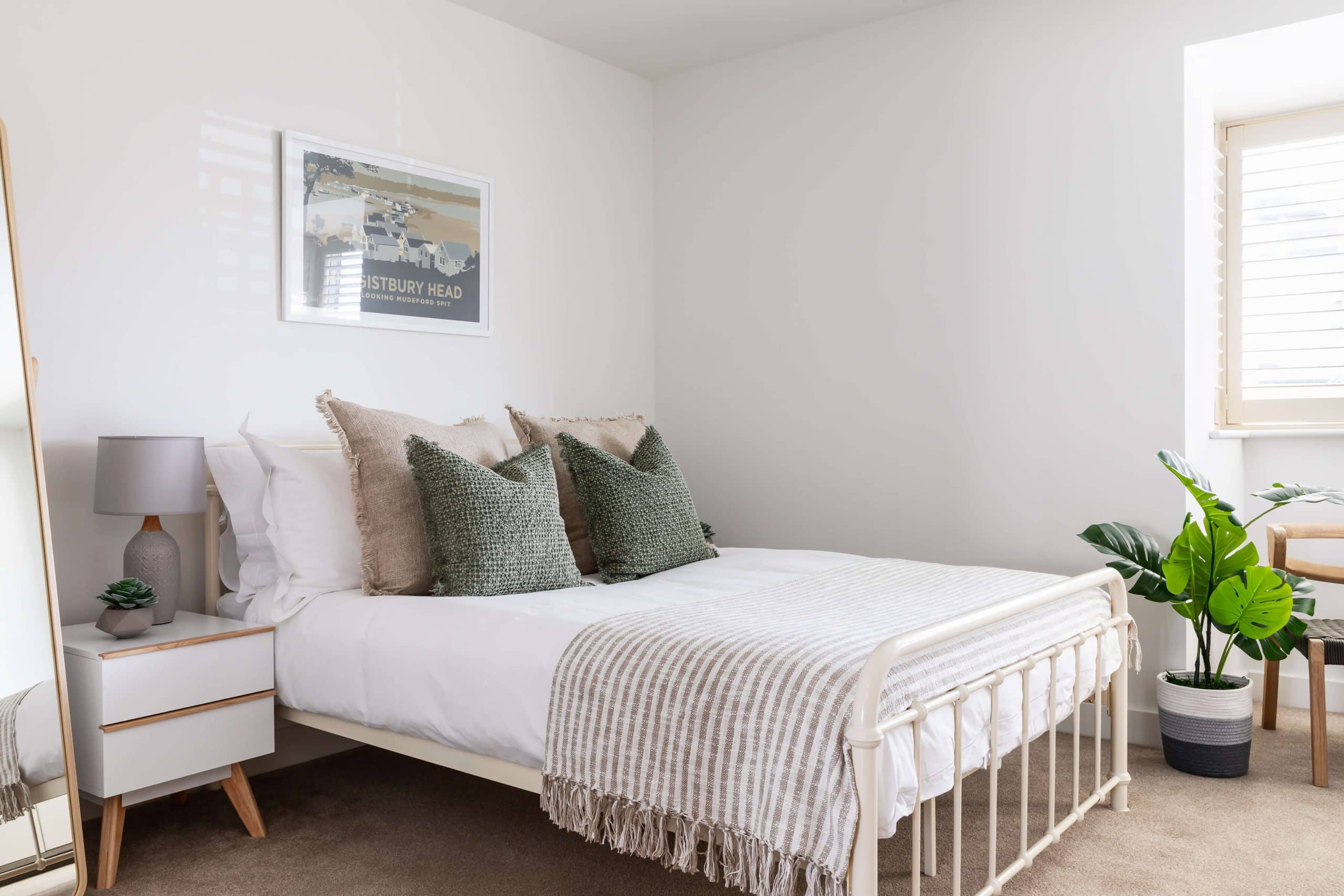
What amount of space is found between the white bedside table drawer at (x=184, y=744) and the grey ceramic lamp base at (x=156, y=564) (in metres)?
0.32

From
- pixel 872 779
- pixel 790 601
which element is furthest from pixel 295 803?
pixel 872 779

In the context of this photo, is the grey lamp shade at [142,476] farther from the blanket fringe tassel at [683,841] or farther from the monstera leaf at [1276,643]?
the monstera leaf at [1276,643]

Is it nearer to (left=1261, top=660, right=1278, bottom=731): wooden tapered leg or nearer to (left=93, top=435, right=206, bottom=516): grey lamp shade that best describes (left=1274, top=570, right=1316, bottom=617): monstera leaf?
(left=1261, top=660, right=1278, bottom=731): wooden tapered leg

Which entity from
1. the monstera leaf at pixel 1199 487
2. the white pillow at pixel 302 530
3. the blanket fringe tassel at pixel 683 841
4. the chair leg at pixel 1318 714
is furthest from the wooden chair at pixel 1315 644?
the white pillow at pixel 302 530

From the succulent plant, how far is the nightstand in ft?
0.27

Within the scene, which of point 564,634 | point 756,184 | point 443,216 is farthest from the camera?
point 756,184

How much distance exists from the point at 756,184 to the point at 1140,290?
60.6 inches

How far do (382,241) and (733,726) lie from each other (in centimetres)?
221

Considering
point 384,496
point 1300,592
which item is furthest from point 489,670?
point 1300,592

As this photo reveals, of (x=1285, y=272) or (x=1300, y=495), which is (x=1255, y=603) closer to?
(x=1300, y=495)

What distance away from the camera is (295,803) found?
2.74 metres

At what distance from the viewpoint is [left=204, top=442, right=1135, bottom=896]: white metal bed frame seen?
60.2 inches

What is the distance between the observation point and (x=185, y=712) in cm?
228

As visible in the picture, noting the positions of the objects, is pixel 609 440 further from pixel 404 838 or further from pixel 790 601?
pixel 404 838
